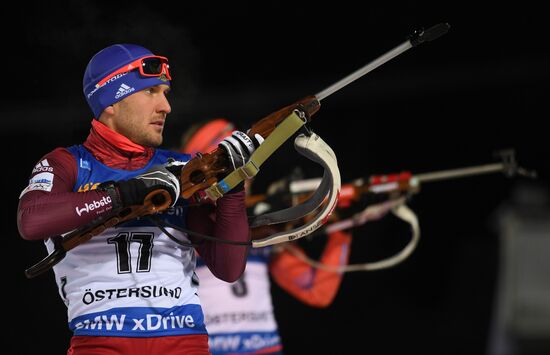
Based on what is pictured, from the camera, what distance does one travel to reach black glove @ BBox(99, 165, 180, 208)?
202cm

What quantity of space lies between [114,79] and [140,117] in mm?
111

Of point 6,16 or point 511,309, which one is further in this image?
point 511,309

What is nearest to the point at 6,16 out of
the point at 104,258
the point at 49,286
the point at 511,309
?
the point at 49,286

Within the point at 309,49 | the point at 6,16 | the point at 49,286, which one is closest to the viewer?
the point at 6,16

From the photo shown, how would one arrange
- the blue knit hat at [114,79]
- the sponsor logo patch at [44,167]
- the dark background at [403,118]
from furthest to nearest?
the dark background at [403,118] < the blue knit hat at [114,79] < the sponsor logo patch at [44,167]

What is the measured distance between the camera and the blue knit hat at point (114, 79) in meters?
2.24

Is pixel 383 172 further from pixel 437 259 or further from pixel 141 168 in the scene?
pixel 141 168

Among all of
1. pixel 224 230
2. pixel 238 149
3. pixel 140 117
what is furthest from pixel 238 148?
pixel 140 117

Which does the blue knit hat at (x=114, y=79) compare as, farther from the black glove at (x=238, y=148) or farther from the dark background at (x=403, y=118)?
the dark background at (x=403, y=118)

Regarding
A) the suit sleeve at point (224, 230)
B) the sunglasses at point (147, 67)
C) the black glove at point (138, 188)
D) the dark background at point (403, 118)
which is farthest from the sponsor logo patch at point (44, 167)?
the dark background at point (403, 118)

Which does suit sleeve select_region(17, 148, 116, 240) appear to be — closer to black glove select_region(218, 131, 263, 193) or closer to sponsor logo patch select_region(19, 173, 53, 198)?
sponsor logo patch select_region(19, 173, 53, 198)

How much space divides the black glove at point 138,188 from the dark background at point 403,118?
1.74 m

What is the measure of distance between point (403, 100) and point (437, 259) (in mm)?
749

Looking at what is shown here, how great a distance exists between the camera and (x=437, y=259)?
4285 mm
